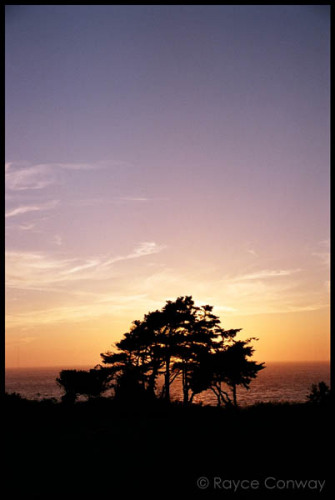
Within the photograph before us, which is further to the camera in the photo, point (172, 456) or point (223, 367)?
point (223, 367)

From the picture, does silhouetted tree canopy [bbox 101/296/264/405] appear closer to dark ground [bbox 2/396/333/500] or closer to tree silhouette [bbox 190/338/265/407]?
tree silhouette [bbox 190/338/265/407]

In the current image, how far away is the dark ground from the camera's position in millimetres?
9500

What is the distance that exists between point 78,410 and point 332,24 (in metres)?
23.3

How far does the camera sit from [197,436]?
536 inches

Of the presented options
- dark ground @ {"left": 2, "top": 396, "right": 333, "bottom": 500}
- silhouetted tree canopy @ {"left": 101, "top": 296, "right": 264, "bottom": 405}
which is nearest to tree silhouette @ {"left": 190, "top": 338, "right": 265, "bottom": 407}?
silhouetted tree canopy @ {"left": 101, "top": 296, "right": 264, "bottom": 405}

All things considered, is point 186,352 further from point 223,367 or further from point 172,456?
point 172,456

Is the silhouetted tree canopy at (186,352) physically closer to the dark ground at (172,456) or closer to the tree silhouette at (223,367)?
the tree silhouette at (223,367)

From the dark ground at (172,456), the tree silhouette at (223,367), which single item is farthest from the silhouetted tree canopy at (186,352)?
the dark ground at (172,456)

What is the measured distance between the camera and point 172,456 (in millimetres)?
11844

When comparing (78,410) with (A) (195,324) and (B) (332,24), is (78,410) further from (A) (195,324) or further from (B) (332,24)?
(B) (332,24)

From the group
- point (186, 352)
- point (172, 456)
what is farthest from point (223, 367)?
point (172, 456)

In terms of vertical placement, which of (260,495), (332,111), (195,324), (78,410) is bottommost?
(78,410)
